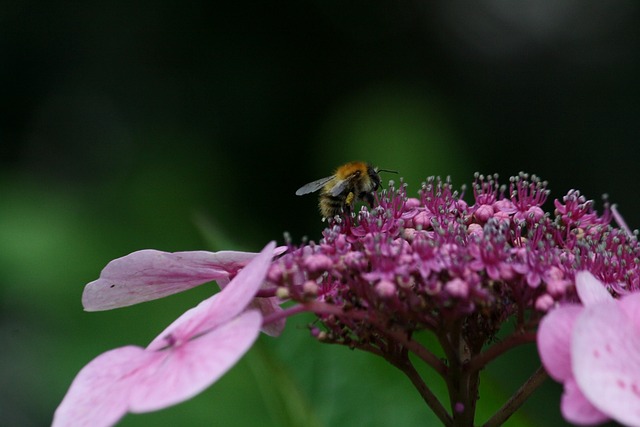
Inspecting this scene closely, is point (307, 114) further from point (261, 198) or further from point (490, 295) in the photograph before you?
point (490, 295)

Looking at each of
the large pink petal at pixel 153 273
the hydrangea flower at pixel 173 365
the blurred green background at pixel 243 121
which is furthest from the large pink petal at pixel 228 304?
the blurred green background at pixel 243 121

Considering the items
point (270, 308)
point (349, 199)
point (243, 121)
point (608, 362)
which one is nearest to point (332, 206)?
point (349, 199)

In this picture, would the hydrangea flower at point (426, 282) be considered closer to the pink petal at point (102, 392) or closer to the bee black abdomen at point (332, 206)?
the pink petal at point (102, 392)

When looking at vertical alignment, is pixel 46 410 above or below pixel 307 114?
below

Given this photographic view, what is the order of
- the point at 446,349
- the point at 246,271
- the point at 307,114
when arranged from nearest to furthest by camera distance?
the point at 246,271 < the point at 446,349 < the point at 307,114

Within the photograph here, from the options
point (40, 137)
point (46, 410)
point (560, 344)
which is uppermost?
point (40, 137)

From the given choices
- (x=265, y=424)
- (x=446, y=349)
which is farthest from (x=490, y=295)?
(x=265, y=424)

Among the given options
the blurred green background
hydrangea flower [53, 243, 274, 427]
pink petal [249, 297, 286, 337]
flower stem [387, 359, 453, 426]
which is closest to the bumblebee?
pink petal [249, 297, 286, 337]
